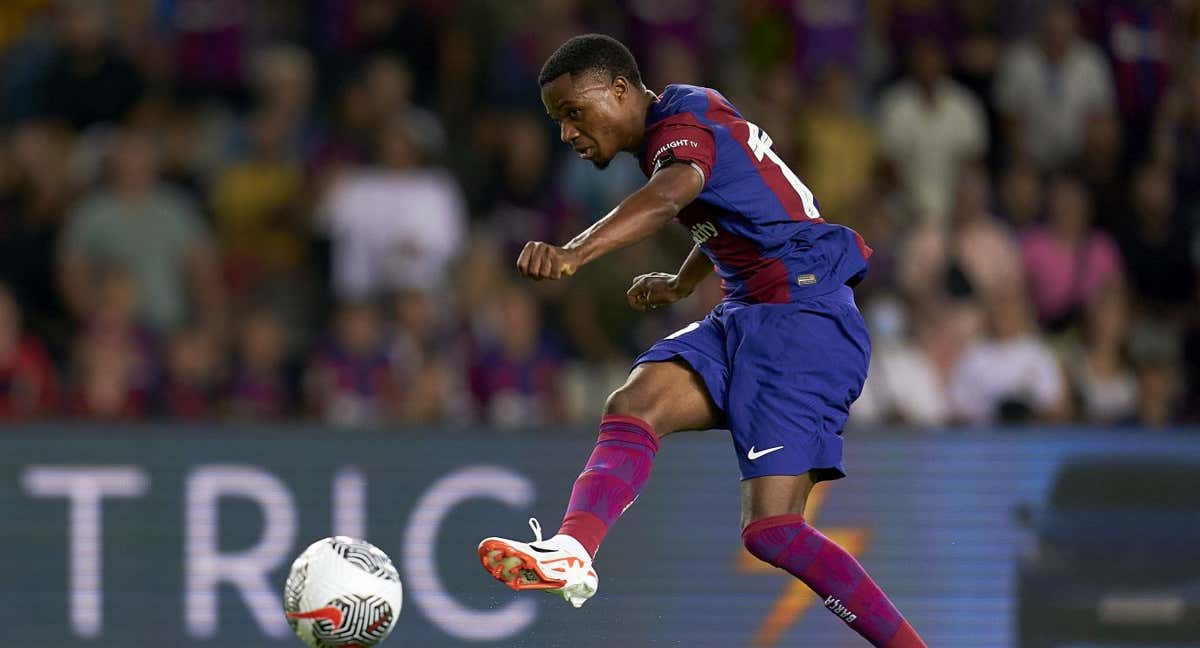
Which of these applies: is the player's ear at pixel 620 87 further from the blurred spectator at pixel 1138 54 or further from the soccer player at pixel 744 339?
the blurred spectator at pixel 1138 54

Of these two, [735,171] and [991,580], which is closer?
[735,171]

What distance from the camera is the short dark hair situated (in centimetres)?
577

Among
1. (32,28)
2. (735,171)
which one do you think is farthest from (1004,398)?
(32,28)

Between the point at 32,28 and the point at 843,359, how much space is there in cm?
784

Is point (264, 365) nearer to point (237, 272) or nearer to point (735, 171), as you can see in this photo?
point (237, 272)

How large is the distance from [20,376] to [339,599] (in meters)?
4.78

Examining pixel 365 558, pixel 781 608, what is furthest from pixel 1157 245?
pixel 365 558

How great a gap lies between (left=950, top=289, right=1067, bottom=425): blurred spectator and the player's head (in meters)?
4.92

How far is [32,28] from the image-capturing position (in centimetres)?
1218

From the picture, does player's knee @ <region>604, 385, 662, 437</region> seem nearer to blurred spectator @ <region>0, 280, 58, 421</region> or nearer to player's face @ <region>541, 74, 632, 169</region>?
player's face @ <region>541, 74, 632, 169</region>

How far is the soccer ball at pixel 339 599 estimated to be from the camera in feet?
18.6

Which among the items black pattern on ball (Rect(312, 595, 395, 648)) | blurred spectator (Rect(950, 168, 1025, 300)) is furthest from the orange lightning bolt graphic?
black pattern on ball (Rect(312, 595, 395, 648))

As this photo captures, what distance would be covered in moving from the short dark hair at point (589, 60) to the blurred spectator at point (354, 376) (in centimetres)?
459

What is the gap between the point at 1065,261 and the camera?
11.5 meters
